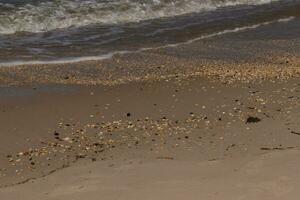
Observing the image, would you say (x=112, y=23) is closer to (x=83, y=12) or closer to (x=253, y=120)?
(x=83, y=12)

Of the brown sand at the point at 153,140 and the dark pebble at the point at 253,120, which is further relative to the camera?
the dark pebble at the point at 253,120

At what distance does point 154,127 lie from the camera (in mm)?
6223

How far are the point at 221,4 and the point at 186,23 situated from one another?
2.97 metres

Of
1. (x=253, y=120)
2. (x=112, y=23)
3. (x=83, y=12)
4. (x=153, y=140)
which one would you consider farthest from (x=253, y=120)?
(x=83, y=12)

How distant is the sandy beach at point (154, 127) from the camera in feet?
15.0

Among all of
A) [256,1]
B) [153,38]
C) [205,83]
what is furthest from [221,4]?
[205,83]

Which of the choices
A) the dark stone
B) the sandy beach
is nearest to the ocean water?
the sandy beach

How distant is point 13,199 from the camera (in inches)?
179

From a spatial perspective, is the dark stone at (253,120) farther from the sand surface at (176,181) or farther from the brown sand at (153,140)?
the sand surface at (176,181)

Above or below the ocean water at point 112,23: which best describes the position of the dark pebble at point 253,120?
above

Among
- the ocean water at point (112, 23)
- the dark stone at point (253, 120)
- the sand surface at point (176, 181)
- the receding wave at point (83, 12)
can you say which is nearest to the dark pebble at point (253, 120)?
the dark stone at point (253, 120)

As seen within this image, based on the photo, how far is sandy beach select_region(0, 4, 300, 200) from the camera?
4582mm

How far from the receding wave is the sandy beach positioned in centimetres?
360

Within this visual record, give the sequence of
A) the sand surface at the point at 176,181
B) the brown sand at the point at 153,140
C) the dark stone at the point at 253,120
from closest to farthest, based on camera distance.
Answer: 1. the sand surface at the point at 176,181
2. the brown sand at the point at 153,140
3. the dark stone at the point at 253,120
